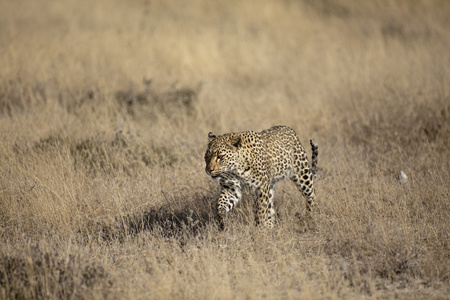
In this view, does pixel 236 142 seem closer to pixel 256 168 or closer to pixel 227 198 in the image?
pixel 256 168

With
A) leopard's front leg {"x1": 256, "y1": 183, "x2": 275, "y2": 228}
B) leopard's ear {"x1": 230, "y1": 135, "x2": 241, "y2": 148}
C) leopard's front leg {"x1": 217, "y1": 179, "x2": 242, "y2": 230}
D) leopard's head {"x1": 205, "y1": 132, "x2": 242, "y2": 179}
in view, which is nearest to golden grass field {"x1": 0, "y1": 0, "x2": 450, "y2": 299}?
leopard's front leg {"x1": 256, "y1": 183, "x2": 275, "y2": 228}

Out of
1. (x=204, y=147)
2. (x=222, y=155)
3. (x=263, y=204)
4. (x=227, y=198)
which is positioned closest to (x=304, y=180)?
(x=263, y=204)

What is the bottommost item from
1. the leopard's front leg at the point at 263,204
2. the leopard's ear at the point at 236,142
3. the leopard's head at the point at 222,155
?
the leopard's front leg at the point at 263,204

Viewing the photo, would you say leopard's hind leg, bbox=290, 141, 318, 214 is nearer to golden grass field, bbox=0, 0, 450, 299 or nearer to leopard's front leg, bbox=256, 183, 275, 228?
golden grass field, bbox=0, 0, 450, 299

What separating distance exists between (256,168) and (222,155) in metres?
0.54

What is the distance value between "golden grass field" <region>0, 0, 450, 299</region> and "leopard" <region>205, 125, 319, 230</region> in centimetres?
26

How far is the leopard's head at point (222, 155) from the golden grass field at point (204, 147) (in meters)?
0.71

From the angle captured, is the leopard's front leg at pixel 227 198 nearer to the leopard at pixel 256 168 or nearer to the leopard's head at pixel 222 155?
the leopard at pixel 256 168

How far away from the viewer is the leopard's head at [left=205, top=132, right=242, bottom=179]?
6.18 metres

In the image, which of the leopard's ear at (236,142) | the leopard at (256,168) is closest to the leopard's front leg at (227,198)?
the leopard at (256,168)

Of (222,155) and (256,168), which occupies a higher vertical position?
(222,155)

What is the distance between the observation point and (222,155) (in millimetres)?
6238

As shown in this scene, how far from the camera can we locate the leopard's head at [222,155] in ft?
20.3

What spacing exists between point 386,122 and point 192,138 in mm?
3895
